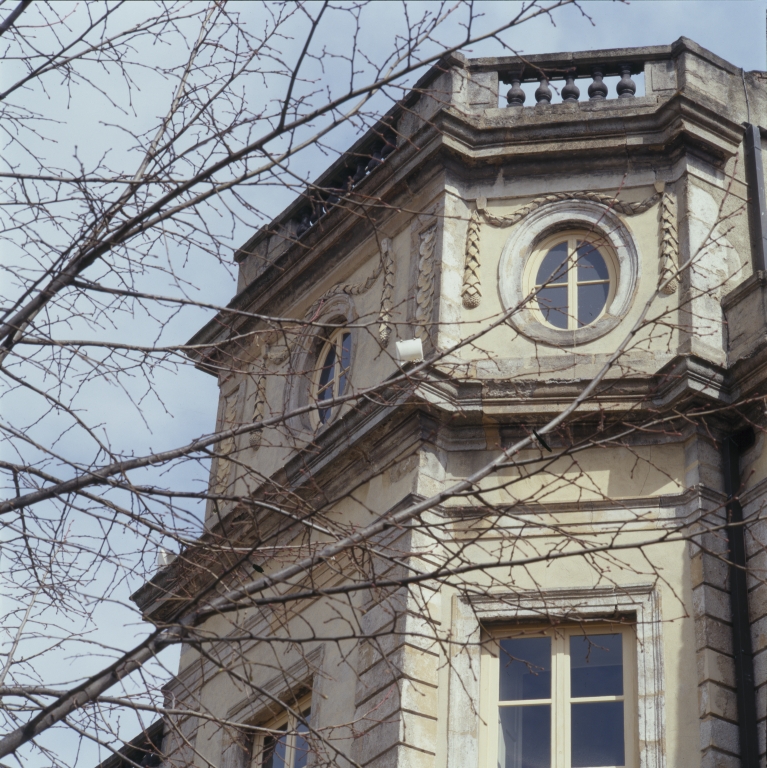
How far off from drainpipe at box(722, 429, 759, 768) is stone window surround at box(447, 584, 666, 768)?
1.88ft

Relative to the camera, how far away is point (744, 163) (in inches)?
532

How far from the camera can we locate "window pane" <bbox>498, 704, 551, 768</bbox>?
35.0ft

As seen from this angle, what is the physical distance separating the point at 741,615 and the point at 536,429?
2.30m

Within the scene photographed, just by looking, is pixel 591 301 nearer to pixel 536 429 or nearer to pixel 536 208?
pixel 536 208

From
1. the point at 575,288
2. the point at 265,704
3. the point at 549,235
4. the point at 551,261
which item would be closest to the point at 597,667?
the point at 265,704

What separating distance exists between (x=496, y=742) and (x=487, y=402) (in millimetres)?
2868

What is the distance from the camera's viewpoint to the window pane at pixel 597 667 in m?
10.8

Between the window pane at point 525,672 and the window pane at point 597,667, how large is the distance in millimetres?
209

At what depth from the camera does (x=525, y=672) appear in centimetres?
1106

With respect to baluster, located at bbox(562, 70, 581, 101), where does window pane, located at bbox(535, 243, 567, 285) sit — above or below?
below

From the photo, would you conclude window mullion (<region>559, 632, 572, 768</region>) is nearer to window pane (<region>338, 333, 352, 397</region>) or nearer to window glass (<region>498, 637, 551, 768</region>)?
window glass (<region>498, 637, 551, 768</region>)

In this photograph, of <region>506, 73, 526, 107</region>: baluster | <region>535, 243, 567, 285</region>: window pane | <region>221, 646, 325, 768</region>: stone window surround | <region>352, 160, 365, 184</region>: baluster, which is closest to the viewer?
<region>221, 646, 325, 768</region>: stone window surround

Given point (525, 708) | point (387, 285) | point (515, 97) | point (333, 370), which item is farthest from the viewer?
point (333, 370)

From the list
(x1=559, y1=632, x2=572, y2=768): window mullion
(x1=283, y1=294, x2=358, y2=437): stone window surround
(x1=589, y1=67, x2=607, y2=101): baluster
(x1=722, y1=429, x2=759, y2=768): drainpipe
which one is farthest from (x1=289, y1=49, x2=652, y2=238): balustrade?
(x1=559, y1=632, x2=572, y2=768): window mullion
